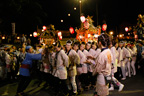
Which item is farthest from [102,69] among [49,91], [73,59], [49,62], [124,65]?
[124,65]

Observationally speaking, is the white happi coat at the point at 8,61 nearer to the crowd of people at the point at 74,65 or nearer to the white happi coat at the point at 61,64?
the crowd of people at the point at 74,65

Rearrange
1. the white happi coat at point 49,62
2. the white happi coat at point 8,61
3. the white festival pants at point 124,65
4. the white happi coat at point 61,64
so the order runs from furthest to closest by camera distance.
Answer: the white happi coat at point 8,61, the white festival pants at point 124,65, the white happi coat at point 49,62, the white happi coat at point 61,64

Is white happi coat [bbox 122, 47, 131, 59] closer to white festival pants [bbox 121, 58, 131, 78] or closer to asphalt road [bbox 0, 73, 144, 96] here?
white festival pants [bbox 121, 58, 131, 78]

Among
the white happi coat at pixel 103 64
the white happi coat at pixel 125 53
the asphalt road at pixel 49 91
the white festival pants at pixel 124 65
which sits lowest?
the asphalt road at pixel 49 91

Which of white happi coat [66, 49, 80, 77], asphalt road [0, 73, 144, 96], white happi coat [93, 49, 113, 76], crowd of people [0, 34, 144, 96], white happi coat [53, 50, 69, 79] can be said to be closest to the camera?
white happi coat [93, 49, 113, 76]

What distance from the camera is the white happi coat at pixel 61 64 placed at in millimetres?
5832

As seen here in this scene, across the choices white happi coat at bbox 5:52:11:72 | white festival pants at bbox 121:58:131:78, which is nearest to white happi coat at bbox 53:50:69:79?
white festival pants at bbox 121:58:131:78

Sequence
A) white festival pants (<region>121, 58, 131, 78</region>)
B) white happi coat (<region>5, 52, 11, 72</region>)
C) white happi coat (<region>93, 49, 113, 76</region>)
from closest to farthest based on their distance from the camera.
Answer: white happi coat (<region>93, 49, 113, 76</region>)
white festival pants (<region>121, 58, 131, 78</region>)
white happi coat (<region>5, 52, 11, 72</region>)

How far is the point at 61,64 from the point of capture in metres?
5.88

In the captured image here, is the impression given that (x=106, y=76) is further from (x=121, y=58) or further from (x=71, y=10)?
(x=71, y=10)

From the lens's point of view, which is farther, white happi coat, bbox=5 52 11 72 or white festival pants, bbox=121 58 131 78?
white happi coat, bbox=5 52 11 72

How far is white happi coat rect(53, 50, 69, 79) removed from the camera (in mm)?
5832

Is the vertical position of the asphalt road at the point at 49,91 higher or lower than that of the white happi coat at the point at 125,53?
lower

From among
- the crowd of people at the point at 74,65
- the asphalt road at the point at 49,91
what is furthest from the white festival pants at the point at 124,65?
the asphalt road at the point at 49,91
